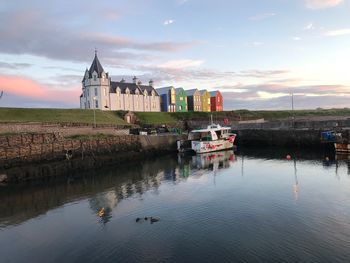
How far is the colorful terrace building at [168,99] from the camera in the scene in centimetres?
8369

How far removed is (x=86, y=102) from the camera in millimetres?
71312

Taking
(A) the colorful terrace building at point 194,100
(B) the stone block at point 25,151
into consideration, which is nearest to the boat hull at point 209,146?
(B) the stone block at point 25,151

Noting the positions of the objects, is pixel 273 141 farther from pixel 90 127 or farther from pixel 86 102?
pixel 86 102

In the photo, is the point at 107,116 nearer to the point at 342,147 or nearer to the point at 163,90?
the point at 163,90

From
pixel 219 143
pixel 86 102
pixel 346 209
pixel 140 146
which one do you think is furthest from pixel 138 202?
pixel 86 102

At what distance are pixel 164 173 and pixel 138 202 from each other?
1049 centimetres

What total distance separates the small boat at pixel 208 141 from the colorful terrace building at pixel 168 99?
113 feet

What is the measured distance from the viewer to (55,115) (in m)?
50.6

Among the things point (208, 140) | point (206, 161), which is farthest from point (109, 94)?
point (206, 161)

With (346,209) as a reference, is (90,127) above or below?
above

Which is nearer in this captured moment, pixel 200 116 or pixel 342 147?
pixel 342 147

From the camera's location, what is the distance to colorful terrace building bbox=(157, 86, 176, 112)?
8369 centimetres

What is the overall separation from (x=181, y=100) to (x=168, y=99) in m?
4.83

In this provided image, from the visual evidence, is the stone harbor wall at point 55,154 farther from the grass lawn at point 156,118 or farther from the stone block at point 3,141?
the grass lawn at point 156,118
